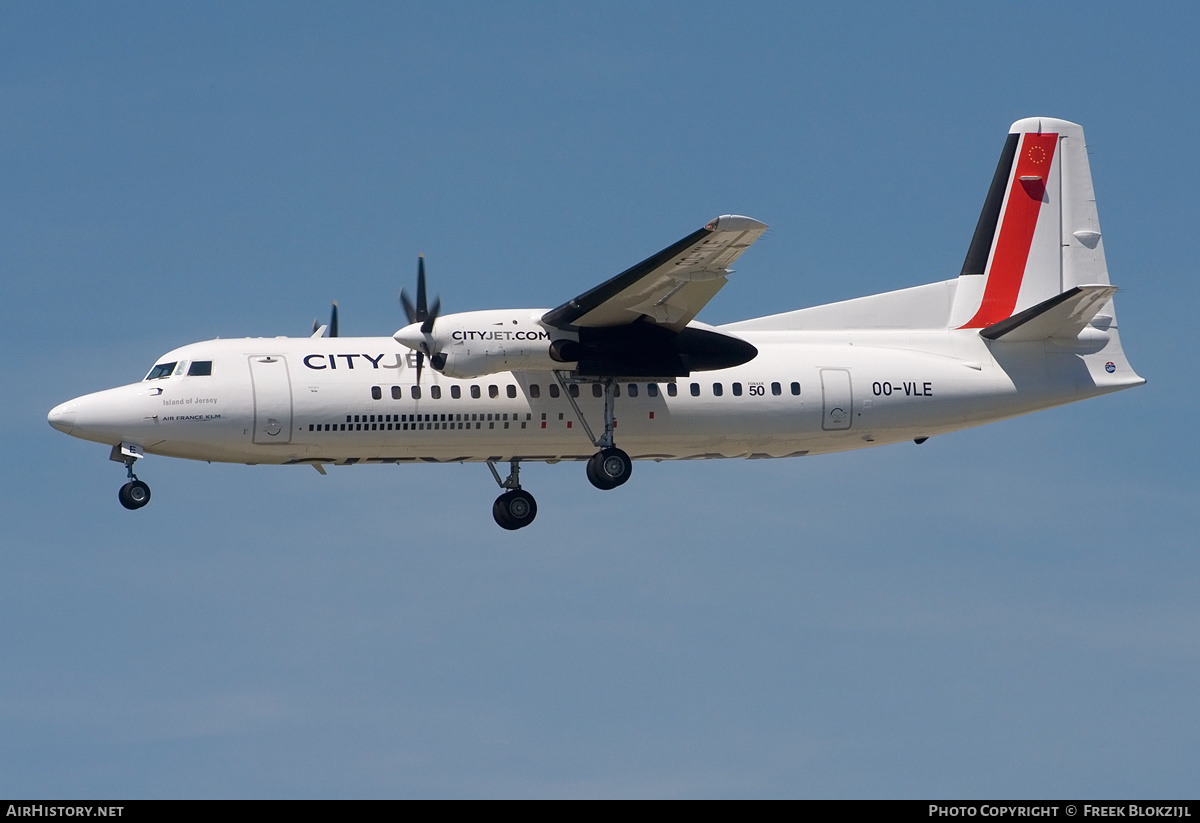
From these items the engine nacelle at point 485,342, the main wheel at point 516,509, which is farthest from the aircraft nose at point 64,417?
the main wheel at point 516,509

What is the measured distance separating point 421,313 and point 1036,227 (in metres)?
11.0

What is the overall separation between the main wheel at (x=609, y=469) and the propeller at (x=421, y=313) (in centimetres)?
287

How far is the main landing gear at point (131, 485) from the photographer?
2380 cm

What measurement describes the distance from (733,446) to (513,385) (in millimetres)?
3619

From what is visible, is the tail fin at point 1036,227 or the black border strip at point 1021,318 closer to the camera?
the black border strip at point 1021,318

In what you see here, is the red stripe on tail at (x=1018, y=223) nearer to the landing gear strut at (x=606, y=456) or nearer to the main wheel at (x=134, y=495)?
the landing gear strut at (x=606, y=456)

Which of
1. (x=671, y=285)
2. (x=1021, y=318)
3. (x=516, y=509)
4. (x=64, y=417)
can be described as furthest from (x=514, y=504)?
(x=1021, y=318)

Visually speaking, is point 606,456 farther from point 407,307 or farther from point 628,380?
point 407,307

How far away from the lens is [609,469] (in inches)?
974

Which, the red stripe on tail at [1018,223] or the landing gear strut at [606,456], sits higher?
the red stripe on tail at [1018,223]

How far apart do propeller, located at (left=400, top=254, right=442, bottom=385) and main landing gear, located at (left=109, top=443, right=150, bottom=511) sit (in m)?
4.14
